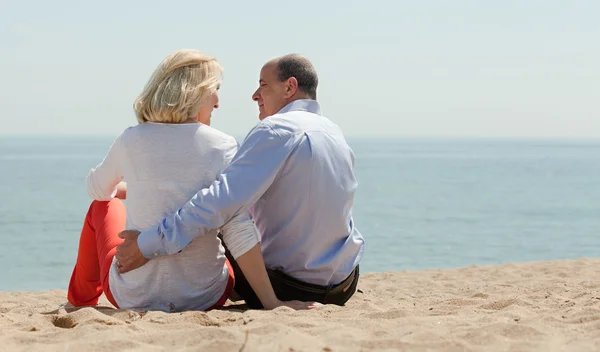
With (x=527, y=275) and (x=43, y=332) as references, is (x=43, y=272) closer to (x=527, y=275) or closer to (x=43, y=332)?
(x=527, y=275)

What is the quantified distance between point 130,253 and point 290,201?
2.64 ft

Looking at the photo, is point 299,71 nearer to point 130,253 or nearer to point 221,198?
point 221,198

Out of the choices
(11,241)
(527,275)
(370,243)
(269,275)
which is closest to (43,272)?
(11,241)

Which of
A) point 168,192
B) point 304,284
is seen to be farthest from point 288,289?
point 168,192

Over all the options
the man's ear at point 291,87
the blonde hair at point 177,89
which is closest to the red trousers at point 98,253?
the blonde hair at point 177,89

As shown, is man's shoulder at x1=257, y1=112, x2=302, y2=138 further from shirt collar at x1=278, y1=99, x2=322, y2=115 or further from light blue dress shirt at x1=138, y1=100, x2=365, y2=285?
shirt collar at x1=278, y1=99, x2=322, y2=115

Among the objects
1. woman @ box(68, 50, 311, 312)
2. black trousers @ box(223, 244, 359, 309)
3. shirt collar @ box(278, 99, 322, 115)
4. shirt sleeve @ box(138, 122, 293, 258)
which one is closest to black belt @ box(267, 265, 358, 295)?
black trousers @ box(223, 244, 359, 309)

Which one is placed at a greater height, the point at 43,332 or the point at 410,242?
the point at 43,332

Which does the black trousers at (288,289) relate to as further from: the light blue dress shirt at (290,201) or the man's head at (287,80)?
the man's head at (287,80)

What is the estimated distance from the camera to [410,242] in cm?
1770

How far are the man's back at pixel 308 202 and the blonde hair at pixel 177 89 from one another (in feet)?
1.21

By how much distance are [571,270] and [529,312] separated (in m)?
4.46

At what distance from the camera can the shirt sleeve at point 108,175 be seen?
12.5ft

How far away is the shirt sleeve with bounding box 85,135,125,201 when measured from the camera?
3801 mm
